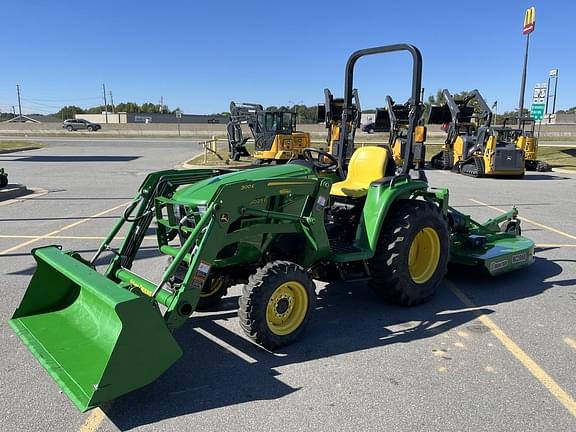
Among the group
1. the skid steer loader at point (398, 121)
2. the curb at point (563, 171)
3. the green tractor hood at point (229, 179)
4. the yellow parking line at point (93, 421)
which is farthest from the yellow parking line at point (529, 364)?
the curb at point (563, 171)

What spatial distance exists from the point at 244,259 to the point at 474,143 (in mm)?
16530

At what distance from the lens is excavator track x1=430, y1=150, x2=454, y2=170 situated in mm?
19531

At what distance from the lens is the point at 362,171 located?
4.94 metres

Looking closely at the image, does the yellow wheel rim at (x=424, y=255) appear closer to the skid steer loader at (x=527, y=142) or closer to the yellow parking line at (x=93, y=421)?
the yellow parking line at (x=93, y=421)

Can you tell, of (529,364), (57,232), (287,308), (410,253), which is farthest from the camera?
A: (57,232)

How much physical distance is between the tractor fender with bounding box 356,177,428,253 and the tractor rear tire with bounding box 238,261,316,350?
2.69ft

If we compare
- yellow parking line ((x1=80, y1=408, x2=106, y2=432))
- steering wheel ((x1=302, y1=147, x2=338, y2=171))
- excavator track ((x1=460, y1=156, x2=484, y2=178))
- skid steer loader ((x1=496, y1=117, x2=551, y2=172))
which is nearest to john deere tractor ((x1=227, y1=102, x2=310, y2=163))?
excavator track ((x1=460, y1=156, x2=484, y2=178))

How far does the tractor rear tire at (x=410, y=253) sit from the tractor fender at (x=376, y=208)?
141 millimetres

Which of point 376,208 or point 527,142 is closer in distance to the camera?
point 376,208

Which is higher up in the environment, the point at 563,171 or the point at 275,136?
the point at 275,136

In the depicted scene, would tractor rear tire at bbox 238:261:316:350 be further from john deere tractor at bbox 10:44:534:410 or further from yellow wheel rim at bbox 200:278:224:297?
yellow wheel rim at bbox 200:278:224:297

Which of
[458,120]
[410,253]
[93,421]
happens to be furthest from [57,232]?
[458,120]

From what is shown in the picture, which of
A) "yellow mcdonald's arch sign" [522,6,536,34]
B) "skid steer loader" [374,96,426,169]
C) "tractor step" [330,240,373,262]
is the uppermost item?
"yellow mcdonald's arch sign" [522,6,536,34]

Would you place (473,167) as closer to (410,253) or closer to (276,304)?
(410,253)
